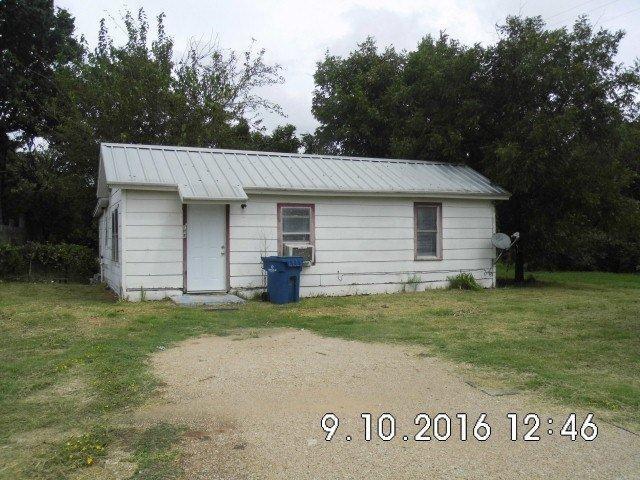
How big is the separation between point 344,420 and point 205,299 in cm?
763

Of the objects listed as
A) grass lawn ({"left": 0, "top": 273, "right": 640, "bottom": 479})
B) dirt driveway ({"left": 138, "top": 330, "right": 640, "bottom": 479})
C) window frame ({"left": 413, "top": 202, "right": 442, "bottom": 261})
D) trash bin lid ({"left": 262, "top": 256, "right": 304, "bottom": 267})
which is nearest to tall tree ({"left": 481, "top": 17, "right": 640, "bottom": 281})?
window frame ({"left": 413, "top": 202, "right": 442, "bottom": 261})

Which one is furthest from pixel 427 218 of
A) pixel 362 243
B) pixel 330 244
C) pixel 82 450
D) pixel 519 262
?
pixel 82 450

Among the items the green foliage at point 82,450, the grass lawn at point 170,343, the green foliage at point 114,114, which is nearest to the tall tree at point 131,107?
the green foliage at point 114,114

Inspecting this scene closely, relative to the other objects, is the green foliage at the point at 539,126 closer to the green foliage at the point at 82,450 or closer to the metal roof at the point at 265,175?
the metal roof at the point at 265,175

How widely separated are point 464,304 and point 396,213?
3412 mm

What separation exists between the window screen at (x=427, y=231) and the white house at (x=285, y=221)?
0.08 feet

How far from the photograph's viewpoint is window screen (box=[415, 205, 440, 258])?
1456 cm

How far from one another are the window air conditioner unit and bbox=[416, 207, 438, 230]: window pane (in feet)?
10.4

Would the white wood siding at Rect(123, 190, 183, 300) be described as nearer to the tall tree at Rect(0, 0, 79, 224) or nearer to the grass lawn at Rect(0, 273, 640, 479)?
the grass lawn at Rect(0, 273, 640, 479)

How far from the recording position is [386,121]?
22.2m

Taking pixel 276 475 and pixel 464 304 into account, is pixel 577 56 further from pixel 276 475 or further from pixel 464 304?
pixel 276 475

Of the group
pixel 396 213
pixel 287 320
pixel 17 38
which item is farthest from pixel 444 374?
pixel 17 38

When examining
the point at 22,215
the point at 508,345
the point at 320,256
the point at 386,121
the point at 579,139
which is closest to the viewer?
the point at 508,345
